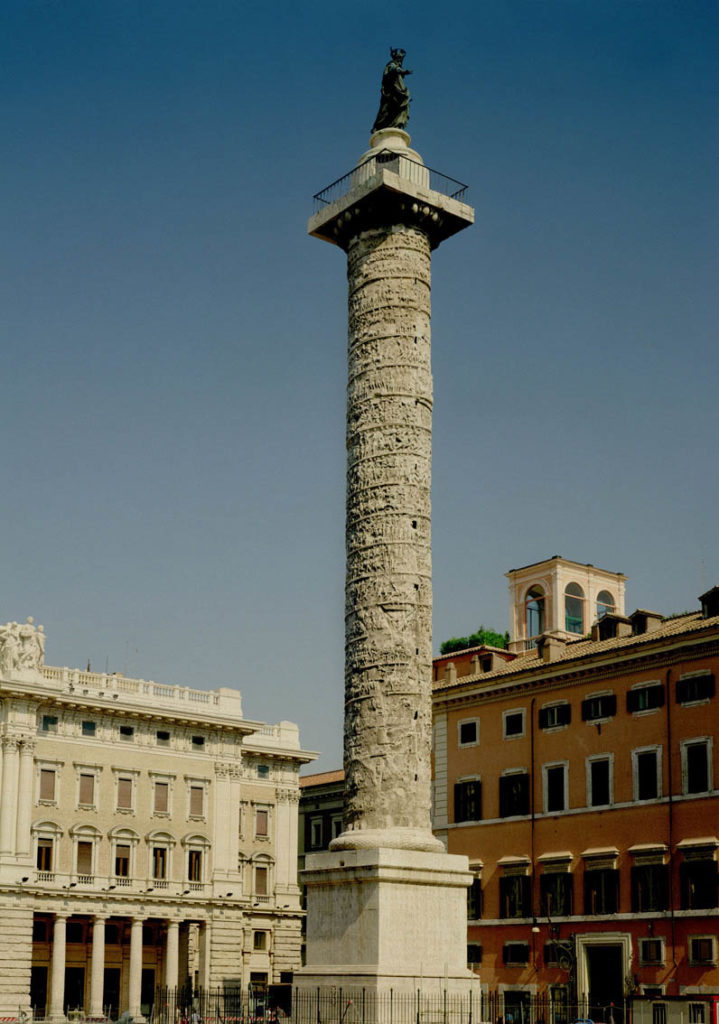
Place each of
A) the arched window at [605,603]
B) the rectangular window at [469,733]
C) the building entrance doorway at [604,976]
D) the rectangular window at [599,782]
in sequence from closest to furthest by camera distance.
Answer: the building entrance doorway at [604,976], the rectangular window at [599,782], the rectangular window at [469,733], the arched window at [605,603]

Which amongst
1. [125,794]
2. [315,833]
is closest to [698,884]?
[125,794]

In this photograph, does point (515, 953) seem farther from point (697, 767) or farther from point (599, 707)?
point (697, 767)

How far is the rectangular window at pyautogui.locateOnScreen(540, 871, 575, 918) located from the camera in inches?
1272

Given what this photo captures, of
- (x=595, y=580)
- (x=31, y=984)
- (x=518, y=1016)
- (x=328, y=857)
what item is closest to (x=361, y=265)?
(x=328, y=857)

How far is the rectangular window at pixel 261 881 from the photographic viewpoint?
49.7 m

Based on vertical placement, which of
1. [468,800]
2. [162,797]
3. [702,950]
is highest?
[162,797]

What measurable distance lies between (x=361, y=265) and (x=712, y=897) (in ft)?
50.7

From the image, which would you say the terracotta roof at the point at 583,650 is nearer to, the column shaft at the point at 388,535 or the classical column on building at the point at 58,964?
the column shaft at the point at 388,535

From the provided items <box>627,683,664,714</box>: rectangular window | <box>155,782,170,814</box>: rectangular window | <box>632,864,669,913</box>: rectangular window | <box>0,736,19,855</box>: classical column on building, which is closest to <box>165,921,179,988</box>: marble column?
<box>155,782,170,814</box>: rectangular window

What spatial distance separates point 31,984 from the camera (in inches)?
1694

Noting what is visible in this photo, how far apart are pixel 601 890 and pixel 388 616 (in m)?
13.4

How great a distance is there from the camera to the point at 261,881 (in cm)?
4997

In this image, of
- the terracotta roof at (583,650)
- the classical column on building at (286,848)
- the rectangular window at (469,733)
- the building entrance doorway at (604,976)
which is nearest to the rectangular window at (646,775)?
the terracotta roof at (583,650)

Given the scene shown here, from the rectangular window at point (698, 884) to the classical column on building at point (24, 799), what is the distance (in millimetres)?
21597
